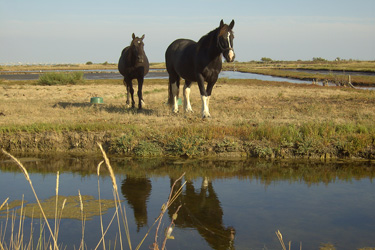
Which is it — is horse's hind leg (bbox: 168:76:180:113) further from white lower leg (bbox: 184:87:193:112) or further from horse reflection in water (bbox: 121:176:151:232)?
horse reflection in water (bbox: 121:176:151:232)

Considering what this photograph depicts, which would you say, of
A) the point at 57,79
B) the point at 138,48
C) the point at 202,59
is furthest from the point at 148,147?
the point at 57,79

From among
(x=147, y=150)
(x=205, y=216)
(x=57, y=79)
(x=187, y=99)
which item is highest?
(x=57, y=79)

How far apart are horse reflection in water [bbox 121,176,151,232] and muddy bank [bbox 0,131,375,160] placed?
1.96 meters

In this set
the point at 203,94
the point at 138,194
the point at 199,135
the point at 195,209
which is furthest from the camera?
the point at 203,94

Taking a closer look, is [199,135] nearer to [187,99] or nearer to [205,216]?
[187,99]

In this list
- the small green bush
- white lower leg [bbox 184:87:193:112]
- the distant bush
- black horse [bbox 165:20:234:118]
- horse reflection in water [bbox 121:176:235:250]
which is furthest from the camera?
the distant bush

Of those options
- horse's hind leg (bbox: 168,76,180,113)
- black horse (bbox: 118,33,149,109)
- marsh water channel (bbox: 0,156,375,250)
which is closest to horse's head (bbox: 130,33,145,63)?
black horse (bbox: 118,33,149,109)

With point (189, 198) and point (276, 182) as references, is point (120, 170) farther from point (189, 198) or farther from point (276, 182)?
point (276, 182)

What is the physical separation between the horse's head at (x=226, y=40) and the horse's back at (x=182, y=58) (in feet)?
4.57

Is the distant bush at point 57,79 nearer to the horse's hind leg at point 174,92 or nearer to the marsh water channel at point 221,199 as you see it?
the horse's hind leg at point 174,92

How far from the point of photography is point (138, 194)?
293 inches

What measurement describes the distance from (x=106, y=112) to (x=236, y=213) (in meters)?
9.26

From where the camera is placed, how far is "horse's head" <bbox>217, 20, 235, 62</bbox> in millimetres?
11328

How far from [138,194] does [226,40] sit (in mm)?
5592
